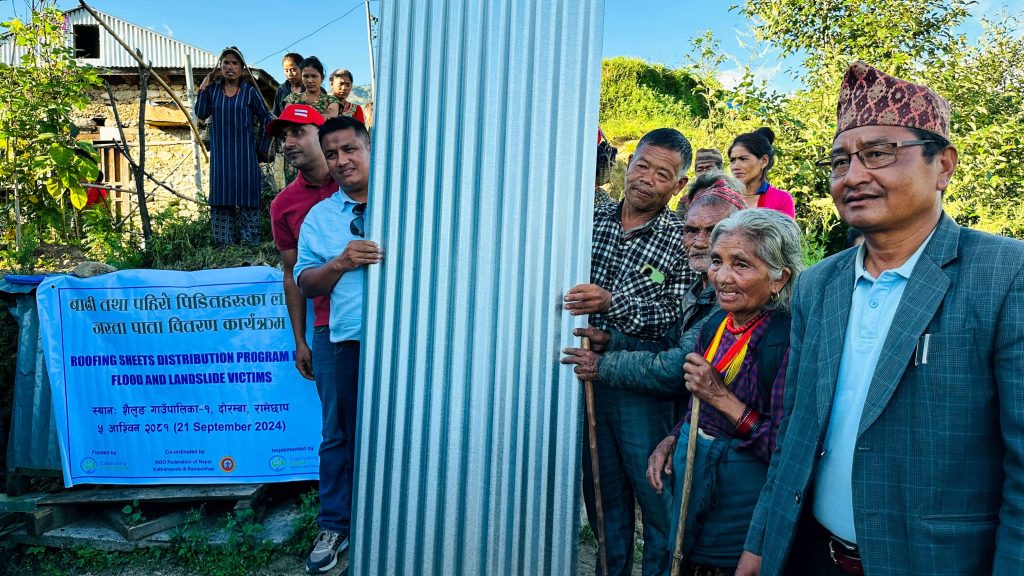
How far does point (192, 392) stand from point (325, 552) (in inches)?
55.5

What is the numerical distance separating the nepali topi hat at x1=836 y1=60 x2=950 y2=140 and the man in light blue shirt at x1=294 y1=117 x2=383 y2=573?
6.66 feet

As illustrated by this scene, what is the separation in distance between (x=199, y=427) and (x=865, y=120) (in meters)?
3.87

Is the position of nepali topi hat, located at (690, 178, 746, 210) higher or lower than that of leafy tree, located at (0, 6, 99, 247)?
lower

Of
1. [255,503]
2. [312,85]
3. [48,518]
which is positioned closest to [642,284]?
[255,503]

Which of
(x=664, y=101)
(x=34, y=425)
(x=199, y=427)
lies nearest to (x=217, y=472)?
(x=199, y=427)

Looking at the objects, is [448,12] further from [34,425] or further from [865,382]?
[34,425]

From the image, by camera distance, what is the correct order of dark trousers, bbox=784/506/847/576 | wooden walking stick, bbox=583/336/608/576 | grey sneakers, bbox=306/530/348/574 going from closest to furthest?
dark trousers, bbox=784/506/847/576
wooden walking stick, bbox=583/336/608/576
grey sneakers, bbox=306/530/348/574

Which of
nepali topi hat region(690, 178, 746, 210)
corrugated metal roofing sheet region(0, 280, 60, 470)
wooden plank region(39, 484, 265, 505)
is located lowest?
wooden plank region(39, 484, 265, 505)

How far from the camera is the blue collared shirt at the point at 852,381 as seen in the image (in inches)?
56.3

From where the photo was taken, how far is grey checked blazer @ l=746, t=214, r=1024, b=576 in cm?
122

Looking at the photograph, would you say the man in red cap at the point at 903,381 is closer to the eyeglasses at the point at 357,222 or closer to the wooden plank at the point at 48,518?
the eyeglasses at the point at 357,222

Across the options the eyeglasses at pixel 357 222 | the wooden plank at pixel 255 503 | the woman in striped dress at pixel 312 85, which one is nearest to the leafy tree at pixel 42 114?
the woman in striped dress at pixel 312 85

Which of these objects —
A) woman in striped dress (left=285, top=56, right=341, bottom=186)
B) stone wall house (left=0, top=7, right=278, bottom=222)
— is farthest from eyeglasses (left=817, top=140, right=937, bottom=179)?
stone wall house (left=0, top=7, right=278, bottom=222)

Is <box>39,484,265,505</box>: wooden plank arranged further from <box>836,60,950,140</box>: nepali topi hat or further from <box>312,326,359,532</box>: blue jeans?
<box>836,60,950,140</box>: nepali topi hat
